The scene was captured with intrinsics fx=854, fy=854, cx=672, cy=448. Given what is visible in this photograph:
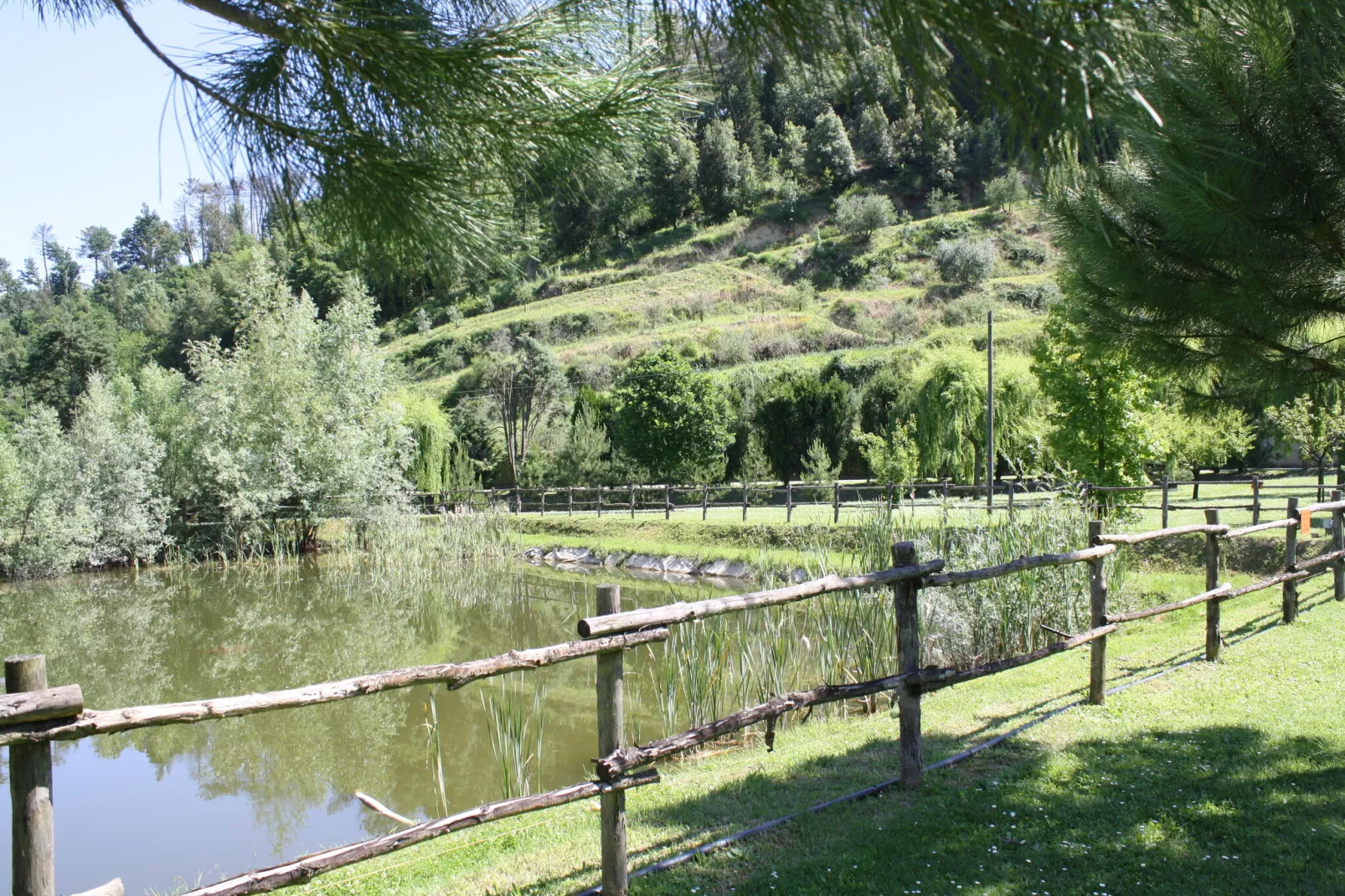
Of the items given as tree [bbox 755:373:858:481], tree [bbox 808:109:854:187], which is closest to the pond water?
tree [bbox 755:373:858:481]

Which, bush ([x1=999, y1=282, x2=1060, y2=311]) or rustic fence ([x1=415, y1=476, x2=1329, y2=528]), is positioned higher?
bush ([x1=999, y1=282, x2=1060, y2=311])

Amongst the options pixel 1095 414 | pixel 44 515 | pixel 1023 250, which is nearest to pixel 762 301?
pixel 1023 250

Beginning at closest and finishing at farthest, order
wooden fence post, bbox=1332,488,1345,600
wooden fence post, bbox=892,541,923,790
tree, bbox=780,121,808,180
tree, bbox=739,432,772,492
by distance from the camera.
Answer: wooden fence post, bbox=892,541,923,790 < wooden fence post, bbox=1332,488,1345,600 < tree, bbox=739,432,772,492 < tree, bbox=780,121,808,180

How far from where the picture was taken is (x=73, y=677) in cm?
923

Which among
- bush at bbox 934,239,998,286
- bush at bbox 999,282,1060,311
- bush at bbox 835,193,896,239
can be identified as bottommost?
bush at bbox 999,282,1060,311

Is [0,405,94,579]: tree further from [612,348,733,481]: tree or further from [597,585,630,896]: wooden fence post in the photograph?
[597,585,630,896]: wooden fence post

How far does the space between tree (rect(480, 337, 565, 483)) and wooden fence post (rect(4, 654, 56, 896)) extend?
2649 cm

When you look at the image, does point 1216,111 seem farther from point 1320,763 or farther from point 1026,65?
point 1320,763

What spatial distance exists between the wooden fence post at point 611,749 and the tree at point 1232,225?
2189 mm

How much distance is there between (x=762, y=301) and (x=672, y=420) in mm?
22982

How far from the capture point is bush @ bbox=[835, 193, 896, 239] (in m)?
48.6

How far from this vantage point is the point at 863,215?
48.6 metres

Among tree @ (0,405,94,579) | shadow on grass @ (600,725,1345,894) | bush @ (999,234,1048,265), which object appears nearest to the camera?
shadow on grass @ (600,725,1345,894)

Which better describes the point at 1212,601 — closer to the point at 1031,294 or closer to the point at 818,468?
the point at 818,468
